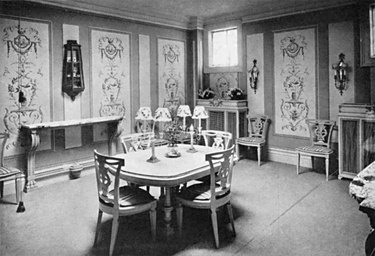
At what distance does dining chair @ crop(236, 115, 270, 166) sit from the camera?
Result: 5844mm

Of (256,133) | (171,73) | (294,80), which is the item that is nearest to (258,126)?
(256,133)

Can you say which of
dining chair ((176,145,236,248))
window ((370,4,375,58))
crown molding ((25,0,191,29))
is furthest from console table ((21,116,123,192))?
window ((370,4,375,58))

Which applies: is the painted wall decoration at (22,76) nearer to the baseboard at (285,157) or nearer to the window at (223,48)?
the window at (223,48)

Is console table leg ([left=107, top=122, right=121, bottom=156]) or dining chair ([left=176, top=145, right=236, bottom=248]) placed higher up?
console table leg ([left=107, top=122, right=121, bottom=156])

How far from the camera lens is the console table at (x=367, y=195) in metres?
1.54

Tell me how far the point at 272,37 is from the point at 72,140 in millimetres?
3767

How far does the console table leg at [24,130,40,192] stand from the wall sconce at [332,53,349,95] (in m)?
4.40

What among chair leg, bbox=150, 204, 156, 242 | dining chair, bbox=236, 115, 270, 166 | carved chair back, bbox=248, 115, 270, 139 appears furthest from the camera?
carved chair back, bbox=248, 115, 270, 139

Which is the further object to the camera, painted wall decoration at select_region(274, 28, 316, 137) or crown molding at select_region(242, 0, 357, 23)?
painted wall decoration at select_region(274, 28, 316, 137)

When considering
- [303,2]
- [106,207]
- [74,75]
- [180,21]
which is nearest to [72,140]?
[74,75]

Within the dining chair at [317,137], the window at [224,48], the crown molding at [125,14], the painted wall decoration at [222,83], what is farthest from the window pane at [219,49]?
the dining chair at [317,137]

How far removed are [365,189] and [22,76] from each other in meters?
4.31

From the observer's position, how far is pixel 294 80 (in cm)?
576

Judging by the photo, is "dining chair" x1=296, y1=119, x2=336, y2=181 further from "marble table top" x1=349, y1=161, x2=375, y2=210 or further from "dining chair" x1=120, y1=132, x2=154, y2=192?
"marble table top" x1=349, y1=161, x2=375, y2=210
